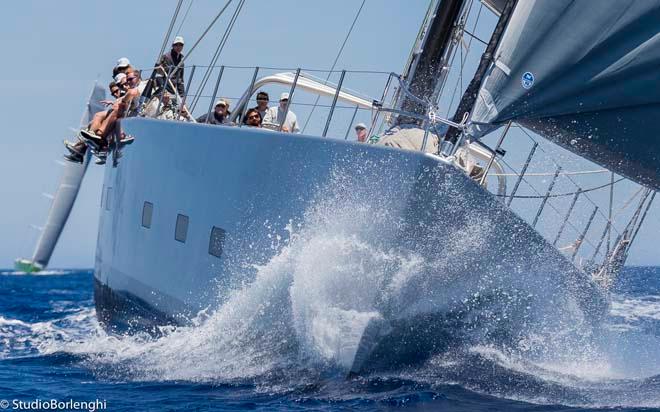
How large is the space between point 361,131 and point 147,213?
3066 mm

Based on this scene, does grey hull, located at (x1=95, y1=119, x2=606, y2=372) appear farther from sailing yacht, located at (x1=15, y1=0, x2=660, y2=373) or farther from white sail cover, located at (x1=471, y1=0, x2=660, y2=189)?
white sail cover, located at (x1=471, y1=0, x2=660, y2=189)

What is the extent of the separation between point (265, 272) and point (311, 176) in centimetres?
95

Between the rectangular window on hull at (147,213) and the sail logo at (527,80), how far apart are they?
4.80 m

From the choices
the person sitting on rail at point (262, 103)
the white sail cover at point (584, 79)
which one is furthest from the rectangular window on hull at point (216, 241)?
the white sail cover at point (584, 79)

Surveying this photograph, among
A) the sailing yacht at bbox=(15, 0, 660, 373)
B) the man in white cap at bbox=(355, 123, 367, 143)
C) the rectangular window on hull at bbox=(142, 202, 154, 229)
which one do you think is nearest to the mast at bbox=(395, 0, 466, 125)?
the man in white cap at bbox=(355, 123, 367, 143)

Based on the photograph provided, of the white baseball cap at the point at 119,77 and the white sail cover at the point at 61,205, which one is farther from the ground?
the white baseball cap at the point at 119,77

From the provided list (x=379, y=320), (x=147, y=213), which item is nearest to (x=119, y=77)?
(x=147, y=213)

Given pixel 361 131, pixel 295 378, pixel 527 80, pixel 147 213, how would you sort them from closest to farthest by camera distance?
pixel 527 80
pixel 295 378
pixel 361 131
pixel 147 213

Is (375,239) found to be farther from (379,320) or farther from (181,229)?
(181,229)

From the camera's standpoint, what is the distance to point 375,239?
7.67 meters

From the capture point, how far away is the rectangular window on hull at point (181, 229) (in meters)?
9.90

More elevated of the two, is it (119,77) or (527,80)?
→ (527,80)

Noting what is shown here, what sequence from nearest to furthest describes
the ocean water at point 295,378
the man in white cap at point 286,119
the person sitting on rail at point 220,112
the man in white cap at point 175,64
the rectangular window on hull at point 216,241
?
the ocean water at point 295,378 → the rectangular window on hull at point 216,241 → the man in white cap at point 286,119 → the person sitting on rail at point 220,112 → the man in white cap at point 175,64

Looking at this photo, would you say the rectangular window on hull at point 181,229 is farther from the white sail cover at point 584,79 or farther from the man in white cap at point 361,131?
the white sail cover at point 584,79
